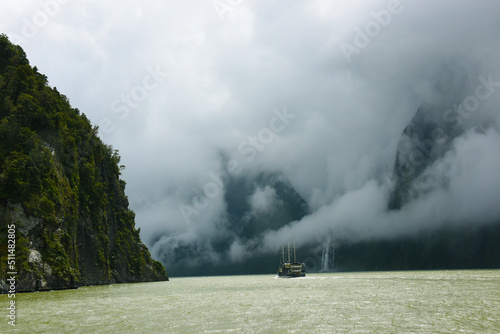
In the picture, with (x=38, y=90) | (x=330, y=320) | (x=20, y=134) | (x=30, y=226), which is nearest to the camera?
(x=330, y=320)

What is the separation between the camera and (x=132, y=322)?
41000 mm

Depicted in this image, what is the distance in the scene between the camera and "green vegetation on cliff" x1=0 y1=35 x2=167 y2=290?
87938 mm

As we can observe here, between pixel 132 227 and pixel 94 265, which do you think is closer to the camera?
pixel 94 265

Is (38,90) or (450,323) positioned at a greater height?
(38,90)

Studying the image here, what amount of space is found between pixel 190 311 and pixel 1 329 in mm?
20583

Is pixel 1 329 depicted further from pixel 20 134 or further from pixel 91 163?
pixel 91 163

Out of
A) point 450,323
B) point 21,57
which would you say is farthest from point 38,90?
point 450,323

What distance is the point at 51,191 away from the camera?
326 feet

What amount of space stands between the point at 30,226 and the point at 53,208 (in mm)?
10036

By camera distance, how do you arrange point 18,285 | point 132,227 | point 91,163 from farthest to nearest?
point 132,227 → point 91,163 → point 18,285

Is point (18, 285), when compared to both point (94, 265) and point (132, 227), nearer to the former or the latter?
point (94, 265)

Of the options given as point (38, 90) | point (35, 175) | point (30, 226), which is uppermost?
point (38, 90)

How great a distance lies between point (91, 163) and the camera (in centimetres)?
14112

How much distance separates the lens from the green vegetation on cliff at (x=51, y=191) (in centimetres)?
8794
